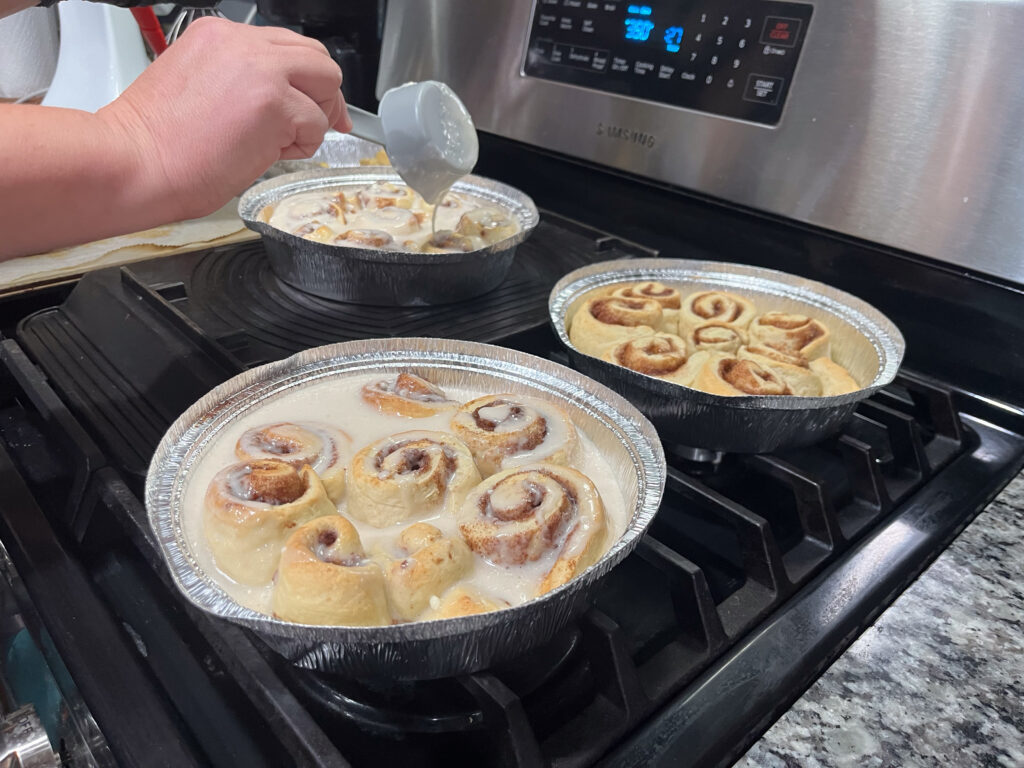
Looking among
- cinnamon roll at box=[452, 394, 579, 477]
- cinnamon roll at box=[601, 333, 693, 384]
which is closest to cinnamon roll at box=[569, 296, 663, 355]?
cinnamon roll at box=[601, 333, 693, 384]

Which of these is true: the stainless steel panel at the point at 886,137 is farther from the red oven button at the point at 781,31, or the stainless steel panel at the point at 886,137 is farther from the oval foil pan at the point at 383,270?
the oval foil pan at the point at 383,270

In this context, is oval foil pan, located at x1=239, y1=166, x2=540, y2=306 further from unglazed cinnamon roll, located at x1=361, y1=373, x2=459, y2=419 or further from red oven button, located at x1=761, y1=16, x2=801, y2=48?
red oven button, located at x1=761, y1=16, x2=801, y2=48

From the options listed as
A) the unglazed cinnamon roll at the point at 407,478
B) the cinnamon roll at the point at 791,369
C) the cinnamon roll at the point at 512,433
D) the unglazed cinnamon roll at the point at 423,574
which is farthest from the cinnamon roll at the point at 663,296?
the unglazed cinnamon roll at the point at 423,574

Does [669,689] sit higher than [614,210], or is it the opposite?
[614,210]

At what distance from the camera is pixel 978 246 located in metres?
0.95

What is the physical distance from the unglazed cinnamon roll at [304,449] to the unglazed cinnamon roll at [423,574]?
0.12 meters

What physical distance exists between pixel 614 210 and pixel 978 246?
2.03ft

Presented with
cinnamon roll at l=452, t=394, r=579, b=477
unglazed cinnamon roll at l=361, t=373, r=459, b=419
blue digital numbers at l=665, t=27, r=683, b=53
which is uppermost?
blue digital numbers at l=665, t=27, r=683, b=53

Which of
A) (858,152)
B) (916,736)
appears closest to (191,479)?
(916,736)

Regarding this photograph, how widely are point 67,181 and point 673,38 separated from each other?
88 cm

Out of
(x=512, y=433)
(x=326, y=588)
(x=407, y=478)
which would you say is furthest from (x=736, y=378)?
(x=326, y=588)

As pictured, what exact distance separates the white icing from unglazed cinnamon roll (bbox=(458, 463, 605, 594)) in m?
0.01

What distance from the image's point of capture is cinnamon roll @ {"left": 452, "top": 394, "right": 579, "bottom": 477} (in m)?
0.69

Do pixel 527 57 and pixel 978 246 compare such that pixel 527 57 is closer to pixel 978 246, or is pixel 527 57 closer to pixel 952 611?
pixel 978 246
